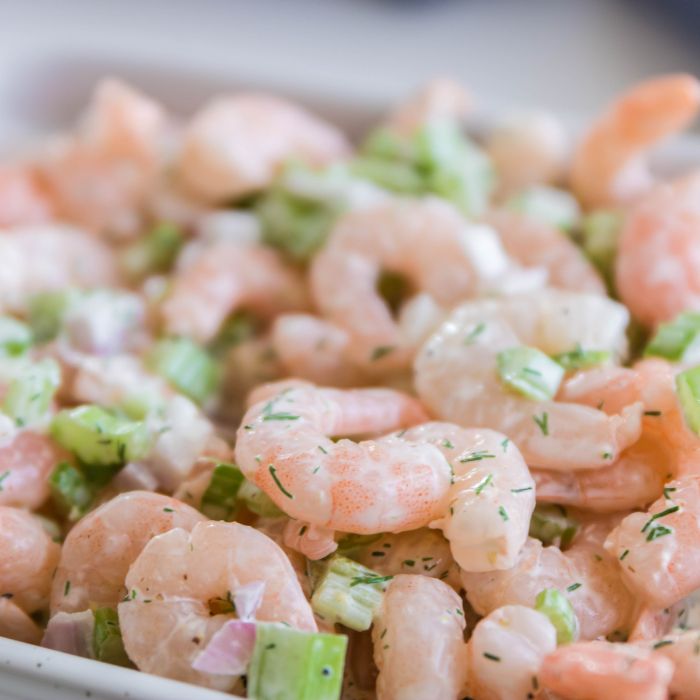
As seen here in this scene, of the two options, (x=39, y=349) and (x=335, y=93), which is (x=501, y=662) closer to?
Result: (x=39, y=349)

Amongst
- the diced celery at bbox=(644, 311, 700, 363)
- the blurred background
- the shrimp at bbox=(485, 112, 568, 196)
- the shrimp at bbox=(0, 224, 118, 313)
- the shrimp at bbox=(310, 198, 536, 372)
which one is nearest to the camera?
the diced celery at bbox=(644, 311, 700, 363)

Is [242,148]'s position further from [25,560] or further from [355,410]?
[25,560]

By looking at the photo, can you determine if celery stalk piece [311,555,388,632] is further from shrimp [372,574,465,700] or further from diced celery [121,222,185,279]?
diced celery [121,222,185,279]

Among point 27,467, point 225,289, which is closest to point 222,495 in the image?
point 27,467

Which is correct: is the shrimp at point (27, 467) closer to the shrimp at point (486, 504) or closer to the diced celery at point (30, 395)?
the diced celery at point (30, 395)

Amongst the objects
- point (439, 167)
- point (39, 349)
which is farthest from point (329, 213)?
point (39, 349)

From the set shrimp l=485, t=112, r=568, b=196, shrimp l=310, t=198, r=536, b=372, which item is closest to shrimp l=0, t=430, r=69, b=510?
shrimp l=310, t=198, r=536, b=372
